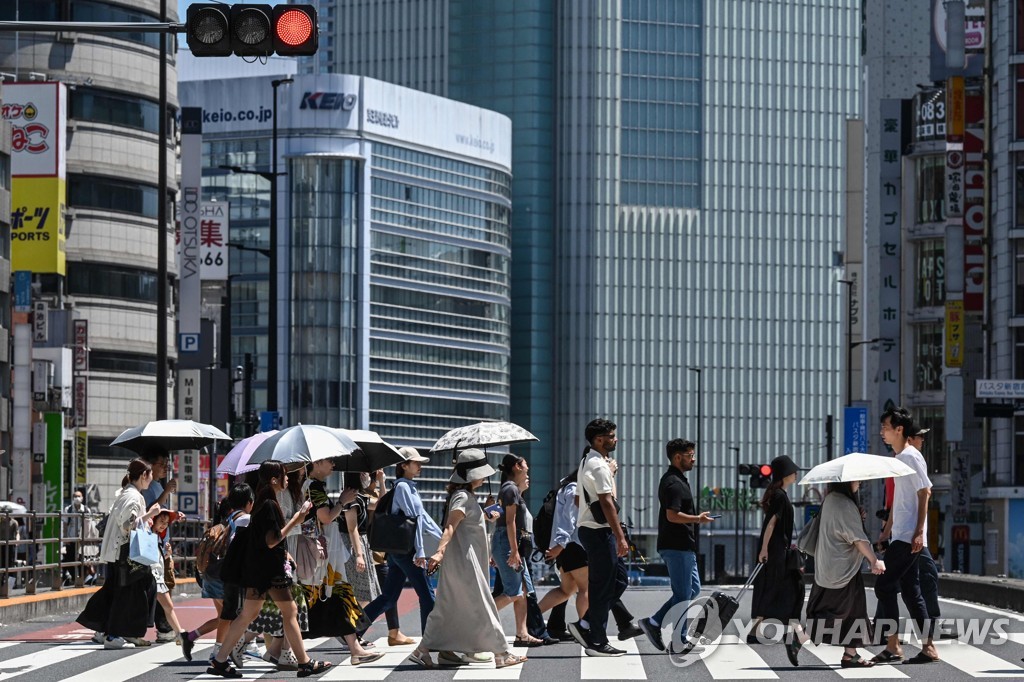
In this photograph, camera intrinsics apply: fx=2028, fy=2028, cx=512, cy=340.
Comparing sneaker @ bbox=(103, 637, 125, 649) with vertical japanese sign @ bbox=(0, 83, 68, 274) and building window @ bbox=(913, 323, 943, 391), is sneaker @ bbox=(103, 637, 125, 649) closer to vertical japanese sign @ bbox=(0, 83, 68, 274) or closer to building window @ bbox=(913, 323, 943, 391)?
vertical japanese sign @ bbox=(0, 83, 68, 274)

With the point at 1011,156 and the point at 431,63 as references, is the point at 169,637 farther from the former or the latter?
the point at 431,63

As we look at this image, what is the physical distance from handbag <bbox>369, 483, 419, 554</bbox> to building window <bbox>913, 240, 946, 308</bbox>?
207 feet

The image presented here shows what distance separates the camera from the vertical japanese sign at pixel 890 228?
79250mm

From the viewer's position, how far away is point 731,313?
149 meters

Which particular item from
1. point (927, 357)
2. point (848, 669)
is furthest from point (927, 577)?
point (927, 357)

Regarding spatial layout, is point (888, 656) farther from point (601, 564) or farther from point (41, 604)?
point (41, 604)

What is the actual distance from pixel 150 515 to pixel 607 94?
133 metres

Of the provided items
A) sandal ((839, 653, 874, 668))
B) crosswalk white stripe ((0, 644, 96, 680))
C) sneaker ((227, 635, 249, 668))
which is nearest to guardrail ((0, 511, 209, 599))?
crosswalk white stripe ((0, 644, 96, 680))

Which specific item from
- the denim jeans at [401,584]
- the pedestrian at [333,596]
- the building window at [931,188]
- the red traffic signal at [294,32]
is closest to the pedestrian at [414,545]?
the denim jeans at [401,584]

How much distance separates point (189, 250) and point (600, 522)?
2000 inches

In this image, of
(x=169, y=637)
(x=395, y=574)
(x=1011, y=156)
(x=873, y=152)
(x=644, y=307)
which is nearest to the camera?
(x=395, y=574)

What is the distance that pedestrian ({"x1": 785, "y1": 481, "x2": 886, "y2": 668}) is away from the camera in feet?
51.0

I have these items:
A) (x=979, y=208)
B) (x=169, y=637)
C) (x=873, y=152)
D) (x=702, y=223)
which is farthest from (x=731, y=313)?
(x=169, y=637)

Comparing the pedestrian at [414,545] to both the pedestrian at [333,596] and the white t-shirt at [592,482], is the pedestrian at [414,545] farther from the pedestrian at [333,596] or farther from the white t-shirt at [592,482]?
the white t-shirt at [592,482]
